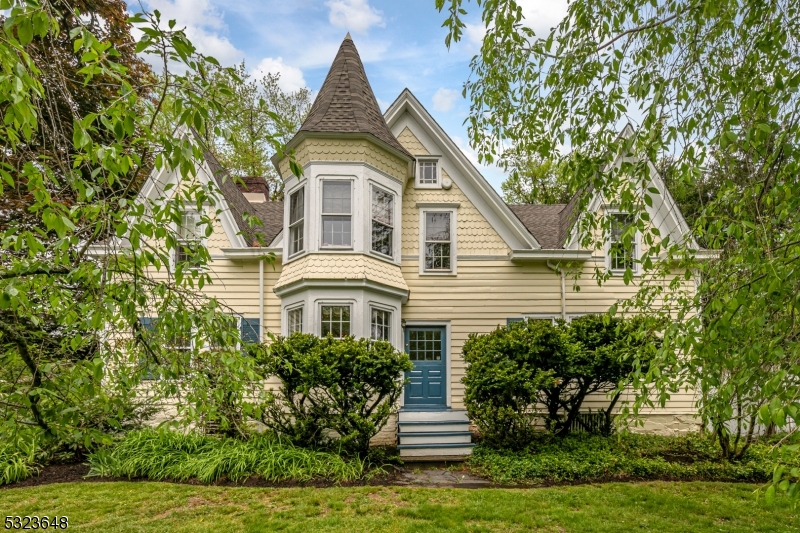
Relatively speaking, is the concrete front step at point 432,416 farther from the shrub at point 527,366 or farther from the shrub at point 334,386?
the shrub at point 334,386

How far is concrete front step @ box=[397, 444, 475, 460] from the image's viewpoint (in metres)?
8.59

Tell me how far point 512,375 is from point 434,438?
6.70ft

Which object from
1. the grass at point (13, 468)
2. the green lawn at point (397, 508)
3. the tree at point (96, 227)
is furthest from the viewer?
the grass at point (13, 468)

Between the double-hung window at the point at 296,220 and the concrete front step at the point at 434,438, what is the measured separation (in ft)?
14.6

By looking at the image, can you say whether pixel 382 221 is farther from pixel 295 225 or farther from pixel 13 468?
pixel 13 468

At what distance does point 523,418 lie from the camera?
8.46 m

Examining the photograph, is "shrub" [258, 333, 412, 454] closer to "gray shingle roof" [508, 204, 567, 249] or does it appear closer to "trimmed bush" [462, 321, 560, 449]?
"trimmed bush" [462, 321, 560, 449]

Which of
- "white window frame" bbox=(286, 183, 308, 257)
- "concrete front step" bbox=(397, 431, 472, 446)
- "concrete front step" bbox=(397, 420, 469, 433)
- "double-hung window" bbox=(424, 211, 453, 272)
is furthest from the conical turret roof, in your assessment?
"concrete front step" bbox=(397, 431, 472, 446)

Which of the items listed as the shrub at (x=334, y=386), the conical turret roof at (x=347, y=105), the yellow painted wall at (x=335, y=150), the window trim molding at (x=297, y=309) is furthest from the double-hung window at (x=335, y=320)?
the conical turret roof at (x=347, y=105)

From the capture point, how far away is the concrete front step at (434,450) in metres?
8.59

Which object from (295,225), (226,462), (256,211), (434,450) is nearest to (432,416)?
(434,450)

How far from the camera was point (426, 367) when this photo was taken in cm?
1080

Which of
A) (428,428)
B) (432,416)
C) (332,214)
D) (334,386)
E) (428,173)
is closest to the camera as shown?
(334,386)

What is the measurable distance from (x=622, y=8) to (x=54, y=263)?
4650mm
